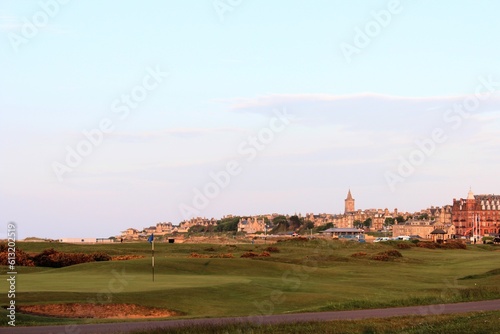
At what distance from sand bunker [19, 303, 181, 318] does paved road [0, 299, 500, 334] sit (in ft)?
16.7

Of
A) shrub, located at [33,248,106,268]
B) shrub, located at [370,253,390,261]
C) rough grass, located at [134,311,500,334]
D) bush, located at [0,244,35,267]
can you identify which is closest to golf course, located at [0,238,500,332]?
rough grass, located at [134,311,500,334]

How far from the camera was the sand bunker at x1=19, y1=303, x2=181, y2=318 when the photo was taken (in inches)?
1299

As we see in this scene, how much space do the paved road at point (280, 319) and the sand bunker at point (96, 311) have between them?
16.7 feet

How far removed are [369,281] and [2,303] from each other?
87.2 feet

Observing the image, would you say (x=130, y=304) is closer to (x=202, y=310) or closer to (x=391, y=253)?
(x=202, y=310)

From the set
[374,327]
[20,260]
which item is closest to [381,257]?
[20,260]

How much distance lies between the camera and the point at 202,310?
115 ft

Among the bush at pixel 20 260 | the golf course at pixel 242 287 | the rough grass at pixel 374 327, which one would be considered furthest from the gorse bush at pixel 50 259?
the rough grass at pixel 374 327

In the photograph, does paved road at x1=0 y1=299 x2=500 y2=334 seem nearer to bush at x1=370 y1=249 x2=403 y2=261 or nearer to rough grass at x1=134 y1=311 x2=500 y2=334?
rough grass at x1=134 y1=311 x2=500 y2=334

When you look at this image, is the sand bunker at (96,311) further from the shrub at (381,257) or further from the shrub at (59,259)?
the shrub at (381,257)

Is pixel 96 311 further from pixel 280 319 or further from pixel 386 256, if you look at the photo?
pixel 386 256

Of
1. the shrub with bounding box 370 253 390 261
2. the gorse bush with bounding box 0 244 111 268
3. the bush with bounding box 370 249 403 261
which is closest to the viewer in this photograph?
the gorse bush with bounding box 0 244 111 268

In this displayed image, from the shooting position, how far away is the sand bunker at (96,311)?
33000 mm

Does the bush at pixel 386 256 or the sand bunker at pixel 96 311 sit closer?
the sand bunker at pixel 96 311
